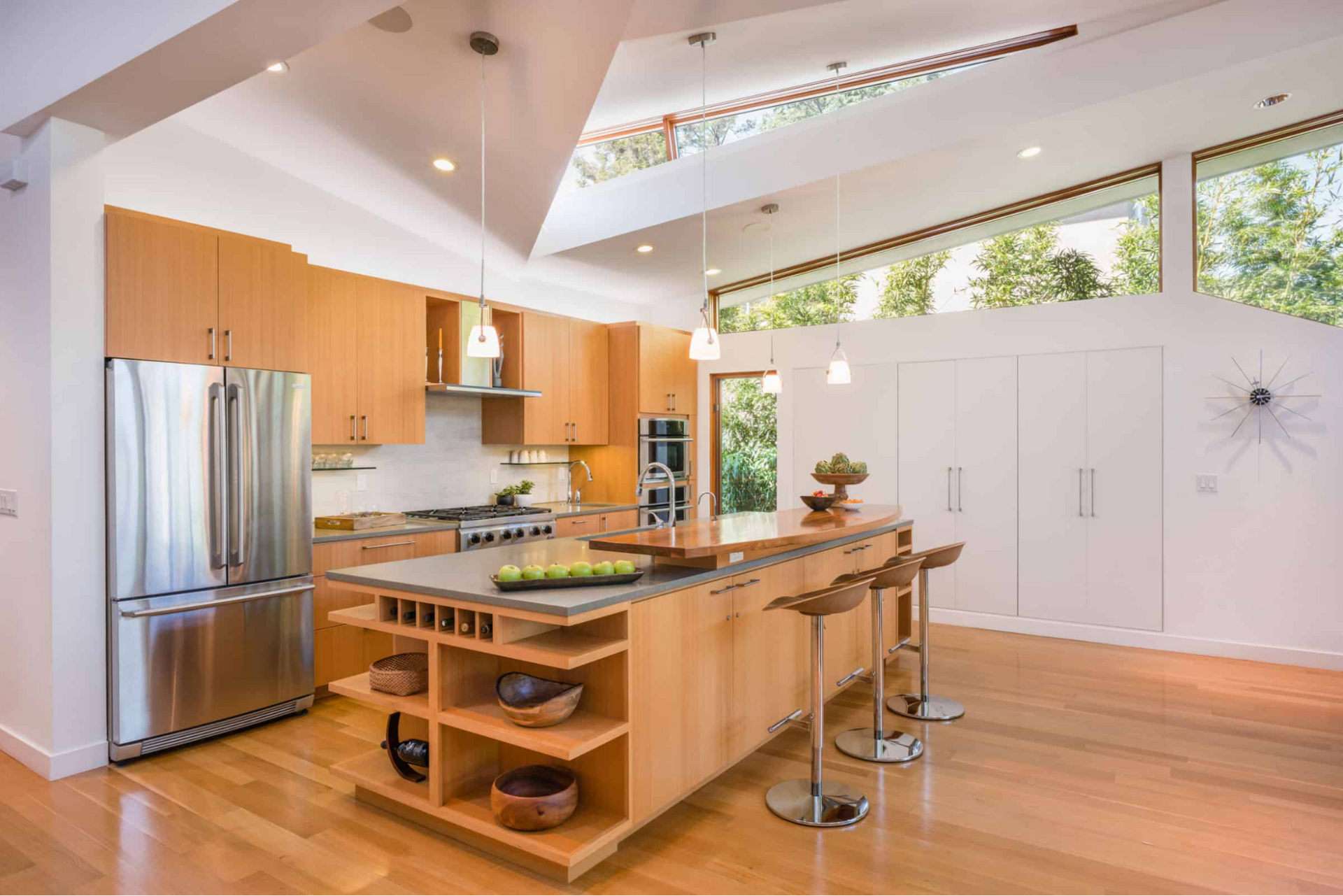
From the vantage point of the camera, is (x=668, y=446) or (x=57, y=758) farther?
(x=668, y=446)

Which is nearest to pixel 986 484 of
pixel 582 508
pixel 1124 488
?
pixel 1124 488

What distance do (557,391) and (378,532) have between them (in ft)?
7.01

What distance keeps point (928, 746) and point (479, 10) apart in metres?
3.73

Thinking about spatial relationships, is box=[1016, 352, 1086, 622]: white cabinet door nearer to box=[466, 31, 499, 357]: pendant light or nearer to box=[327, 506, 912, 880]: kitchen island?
box=[327, 506, 912, 880]: kitchen island

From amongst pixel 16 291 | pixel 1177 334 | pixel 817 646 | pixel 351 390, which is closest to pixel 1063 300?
pixel 1177 334

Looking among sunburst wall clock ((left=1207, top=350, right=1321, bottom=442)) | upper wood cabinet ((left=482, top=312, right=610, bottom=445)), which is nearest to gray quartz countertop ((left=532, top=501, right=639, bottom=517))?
upper wood cabinet ((left=482, top=312, right=610, bottom=445))

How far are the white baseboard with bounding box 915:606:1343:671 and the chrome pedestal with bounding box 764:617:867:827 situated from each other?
3258 mm

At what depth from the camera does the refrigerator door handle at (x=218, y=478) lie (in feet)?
11.2

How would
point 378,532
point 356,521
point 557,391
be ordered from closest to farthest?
point 378,532 < point 356,521 < point 557,391

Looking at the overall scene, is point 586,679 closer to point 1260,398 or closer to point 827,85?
point 827,85

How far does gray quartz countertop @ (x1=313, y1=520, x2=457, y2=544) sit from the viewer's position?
13.0 feet

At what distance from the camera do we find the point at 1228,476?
486 centimetres

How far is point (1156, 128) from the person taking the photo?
4.48 m

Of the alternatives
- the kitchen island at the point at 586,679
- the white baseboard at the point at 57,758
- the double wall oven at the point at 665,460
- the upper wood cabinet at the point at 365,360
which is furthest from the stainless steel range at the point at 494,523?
the white baseboard at the point at 57,758
